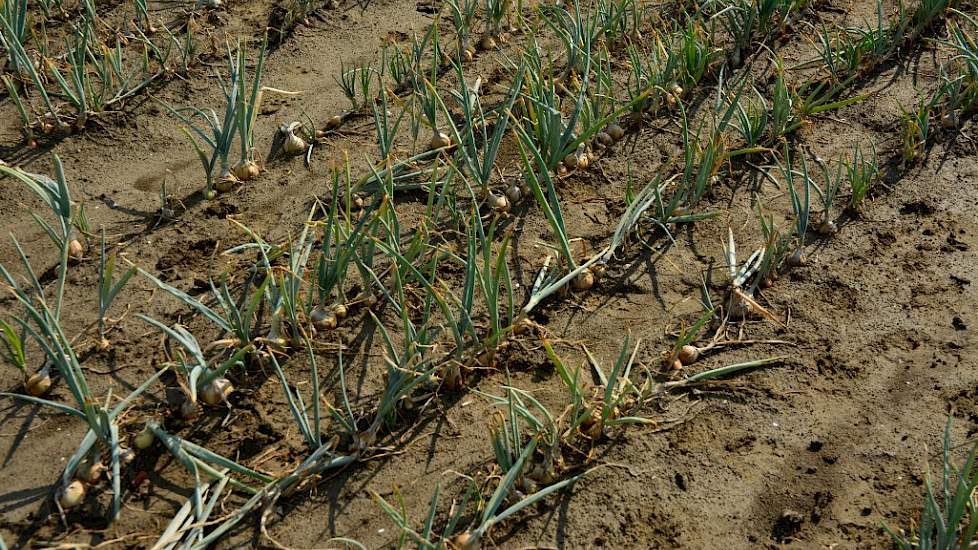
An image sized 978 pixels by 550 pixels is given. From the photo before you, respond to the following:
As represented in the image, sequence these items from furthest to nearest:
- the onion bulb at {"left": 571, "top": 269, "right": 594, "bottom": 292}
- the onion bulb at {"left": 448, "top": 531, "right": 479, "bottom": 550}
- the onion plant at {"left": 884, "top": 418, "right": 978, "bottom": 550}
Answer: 1. the onion bulb at {"left": 571, "top": 269, "right": 594, "bottom": 292}
2. the onion bulb at {"left": 448, "top": 531, "right": 479, "bottom": 550}
3. the onion plant at {"left": 884, "top": 418, "right": 978, "bottom": 550}

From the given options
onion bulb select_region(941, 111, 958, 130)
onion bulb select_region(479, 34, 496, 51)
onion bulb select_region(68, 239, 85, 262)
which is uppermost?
onion bulb select_region(479, 34, 496, 51)

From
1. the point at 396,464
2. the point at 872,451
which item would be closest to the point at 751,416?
the point at 872,451

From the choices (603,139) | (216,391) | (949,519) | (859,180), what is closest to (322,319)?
(216,391)

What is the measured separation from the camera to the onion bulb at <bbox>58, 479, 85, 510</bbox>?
5.74 feet

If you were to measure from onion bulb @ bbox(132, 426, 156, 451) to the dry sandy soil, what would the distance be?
0.11 feet

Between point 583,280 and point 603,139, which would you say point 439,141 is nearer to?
point 603,139

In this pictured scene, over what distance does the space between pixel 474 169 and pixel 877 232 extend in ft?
3.90

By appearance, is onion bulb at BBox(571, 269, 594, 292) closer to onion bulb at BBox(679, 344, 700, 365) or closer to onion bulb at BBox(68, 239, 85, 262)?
onion bulb at BBox(679, 344, 700, 365)

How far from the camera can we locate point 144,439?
1.86 metres

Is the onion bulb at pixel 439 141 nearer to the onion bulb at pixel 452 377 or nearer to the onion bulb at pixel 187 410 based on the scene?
the onion bulb at pixel 452 377

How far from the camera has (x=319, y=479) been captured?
1.86 m

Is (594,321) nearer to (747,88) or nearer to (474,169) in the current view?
(474,169)

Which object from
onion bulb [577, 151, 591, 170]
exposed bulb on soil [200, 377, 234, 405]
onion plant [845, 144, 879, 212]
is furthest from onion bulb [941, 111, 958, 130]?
exposed bulb on soil [200, 377, 234, 405]

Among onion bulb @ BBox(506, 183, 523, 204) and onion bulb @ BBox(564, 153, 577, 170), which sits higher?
onion bulb @ BBox(564, 153, 577, 170)
